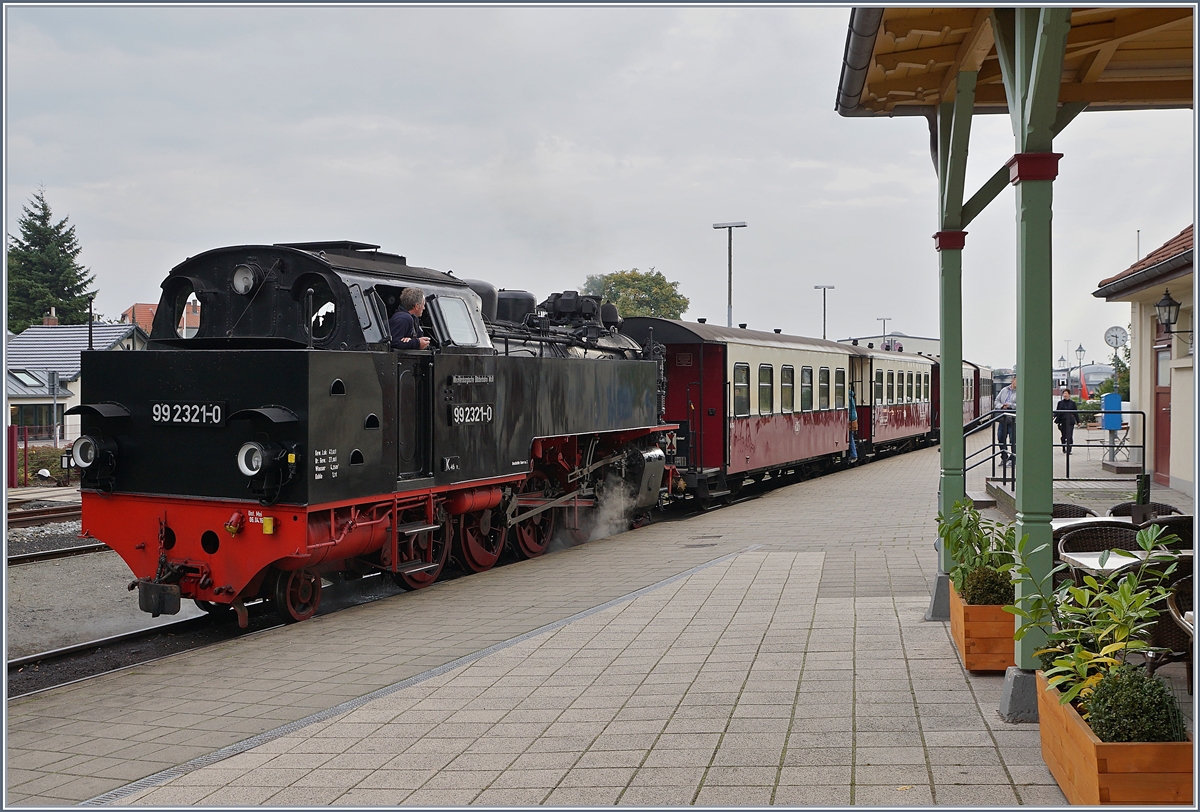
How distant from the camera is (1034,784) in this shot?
3.75 metres

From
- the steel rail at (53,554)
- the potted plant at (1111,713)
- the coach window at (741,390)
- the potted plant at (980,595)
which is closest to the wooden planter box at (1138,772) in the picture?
the potted plant at (1111,713)

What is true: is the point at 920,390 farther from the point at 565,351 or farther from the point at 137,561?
the point at 137,561

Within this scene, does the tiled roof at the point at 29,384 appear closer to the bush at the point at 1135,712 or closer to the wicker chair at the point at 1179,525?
the wicker chair at the point at 1179,525

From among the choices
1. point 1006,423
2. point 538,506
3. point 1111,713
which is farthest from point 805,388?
point 1111,713

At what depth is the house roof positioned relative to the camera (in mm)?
10806

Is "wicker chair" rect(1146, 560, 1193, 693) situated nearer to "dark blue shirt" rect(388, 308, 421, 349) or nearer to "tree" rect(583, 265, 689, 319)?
"dark blue shirt" rect(388, 308, 421, 349)

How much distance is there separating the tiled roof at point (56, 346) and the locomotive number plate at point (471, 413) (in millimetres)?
25894

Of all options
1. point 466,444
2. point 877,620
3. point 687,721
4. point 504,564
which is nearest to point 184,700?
point 687,721

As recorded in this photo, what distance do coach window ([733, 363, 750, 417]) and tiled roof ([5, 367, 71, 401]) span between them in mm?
24116

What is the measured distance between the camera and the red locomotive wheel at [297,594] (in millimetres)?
7445

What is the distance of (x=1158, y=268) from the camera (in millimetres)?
11578

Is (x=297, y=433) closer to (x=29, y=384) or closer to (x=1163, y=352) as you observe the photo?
(x=1163, y=352)

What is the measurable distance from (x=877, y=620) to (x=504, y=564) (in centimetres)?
470

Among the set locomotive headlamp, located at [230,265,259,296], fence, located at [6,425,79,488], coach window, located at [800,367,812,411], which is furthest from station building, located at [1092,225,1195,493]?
fence, located at [6,425,79,488]
